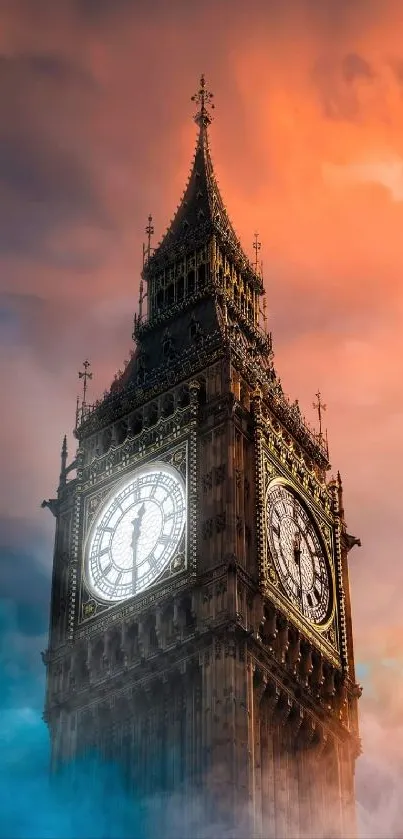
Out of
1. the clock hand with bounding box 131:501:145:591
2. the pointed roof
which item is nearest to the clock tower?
the clock hand with bounding box 131:501:145:591

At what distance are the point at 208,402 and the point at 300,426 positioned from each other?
6474 mm

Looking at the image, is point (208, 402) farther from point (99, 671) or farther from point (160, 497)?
point (99, 671)

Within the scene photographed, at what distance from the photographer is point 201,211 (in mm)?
83500

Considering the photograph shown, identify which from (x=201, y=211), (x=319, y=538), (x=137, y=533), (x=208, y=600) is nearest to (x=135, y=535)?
(x=137, y=533)

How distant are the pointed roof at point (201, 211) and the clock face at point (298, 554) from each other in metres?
15.8

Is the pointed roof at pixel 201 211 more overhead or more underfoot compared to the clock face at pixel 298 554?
more overhead

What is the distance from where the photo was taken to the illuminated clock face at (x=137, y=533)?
67.1 metres

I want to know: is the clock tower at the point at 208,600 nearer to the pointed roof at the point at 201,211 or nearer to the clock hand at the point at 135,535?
the clock hand at the point at 135,535

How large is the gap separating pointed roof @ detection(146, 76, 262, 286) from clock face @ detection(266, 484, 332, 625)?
15.8 metres

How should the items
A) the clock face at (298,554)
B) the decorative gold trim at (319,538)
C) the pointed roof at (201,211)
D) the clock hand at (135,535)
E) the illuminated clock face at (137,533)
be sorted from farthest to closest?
1. the pointed roof at (201,211)
2. the decorative gold trim at (319,538)
3. the clock face at (298,554)
4. the clock hand at (135,535)
5. the illuminated clock face at (137,533)

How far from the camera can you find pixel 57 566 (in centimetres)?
7138

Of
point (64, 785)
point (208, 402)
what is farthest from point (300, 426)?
point (64, 785)

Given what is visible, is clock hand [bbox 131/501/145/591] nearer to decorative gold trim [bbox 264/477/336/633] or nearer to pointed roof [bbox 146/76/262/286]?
decorative gold trim [bbox 264/477/336/633]

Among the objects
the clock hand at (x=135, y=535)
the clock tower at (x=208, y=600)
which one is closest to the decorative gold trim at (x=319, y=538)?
the clock tower at (x=208, y=600)
